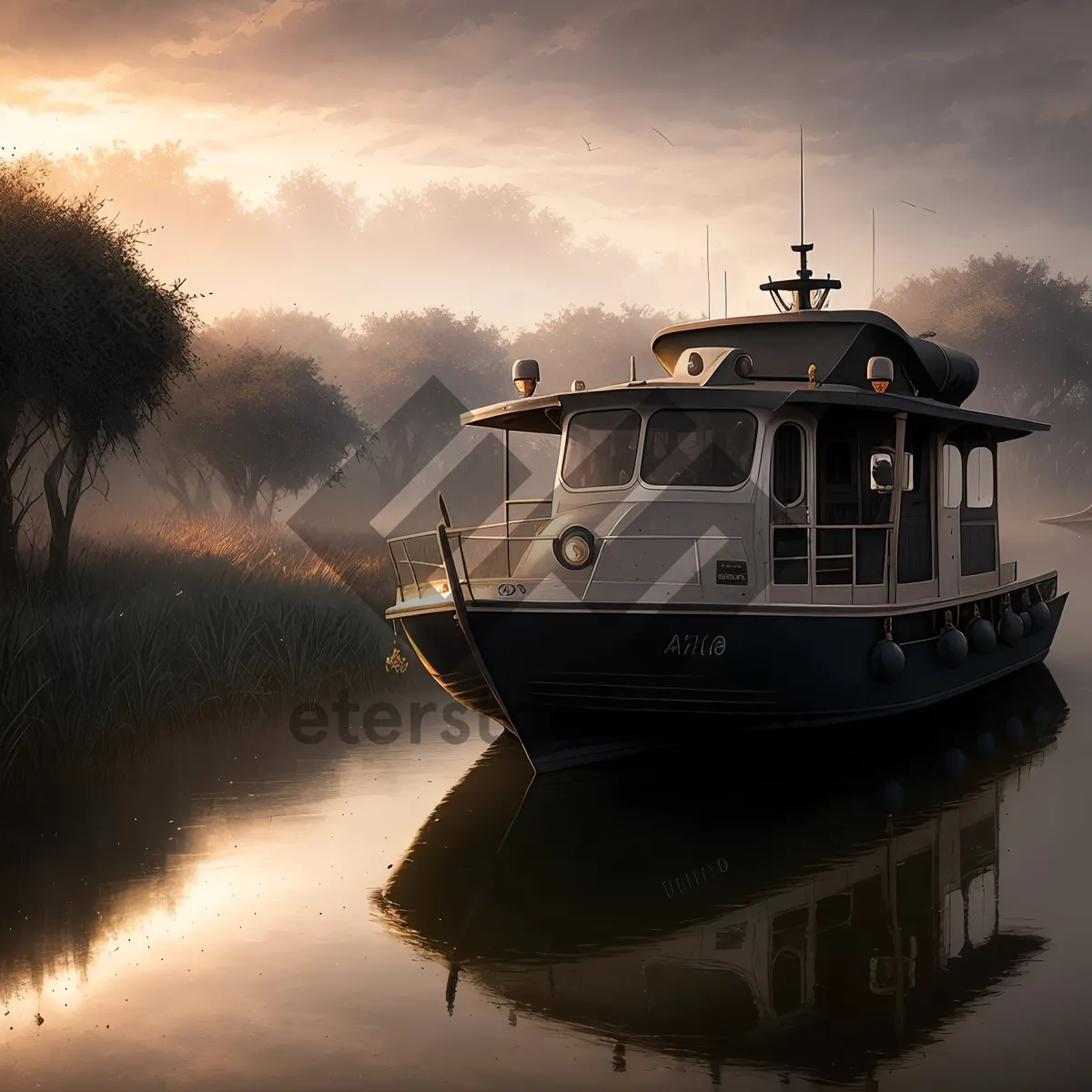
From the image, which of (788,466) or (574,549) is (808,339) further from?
(574,549)

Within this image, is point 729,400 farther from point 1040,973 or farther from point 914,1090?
point 914,1090

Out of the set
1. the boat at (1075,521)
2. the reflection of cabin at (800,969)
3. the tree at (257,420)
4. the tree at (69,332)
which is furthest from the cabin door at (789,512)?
the boat at (1075,521)

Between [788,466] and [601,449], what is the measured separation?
1.91m

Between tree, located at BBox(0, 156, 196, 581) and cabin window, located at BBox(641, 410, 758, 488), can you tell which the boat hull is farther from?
tree, located at BBox(0, 156, 196, 581)

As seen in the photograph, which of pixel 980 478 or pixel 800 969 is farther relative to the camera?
pixel 980 478

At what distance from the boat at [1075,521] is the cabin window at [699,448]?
188 ft

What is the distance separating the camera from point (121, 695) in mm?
14508

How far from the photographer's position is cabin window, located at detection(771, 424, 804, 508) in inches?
520

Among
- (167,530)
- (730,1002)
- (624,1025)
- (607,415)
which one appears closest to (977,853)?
(730,1002)

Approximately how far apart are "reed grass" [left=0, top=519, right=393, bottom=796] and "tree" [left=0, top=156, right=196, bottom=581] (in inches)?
68.5

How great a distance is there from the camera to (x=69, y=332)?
65.8ft

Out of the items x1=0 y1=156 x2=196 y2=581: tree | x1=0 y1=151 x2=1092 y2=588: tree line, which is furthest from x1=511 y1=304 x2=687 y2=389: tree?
x1=0 y1=156 x2=196 y2=581: tree

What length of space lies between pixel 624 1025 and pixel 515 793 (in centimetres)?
540

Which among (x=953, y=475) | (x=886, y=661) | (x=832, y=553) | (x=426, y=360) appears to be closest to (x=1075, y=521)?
(x=426, y=360)
